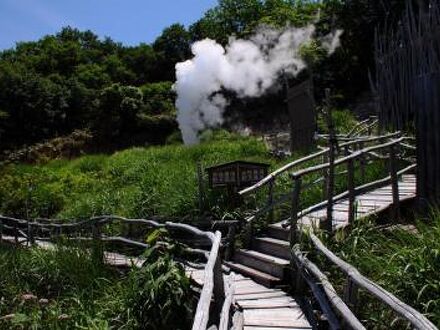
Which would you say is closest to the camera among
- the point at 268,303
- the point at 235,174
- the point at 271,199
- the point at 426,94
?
the point at 268,303

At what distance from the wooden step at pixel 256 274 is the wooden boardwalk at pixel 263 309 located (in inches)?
3.1

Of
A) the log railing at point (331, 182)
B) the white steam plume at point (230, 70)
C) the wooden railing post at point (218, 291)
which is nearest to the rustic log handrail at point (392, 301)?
the wooden railing post at point (218, 291)

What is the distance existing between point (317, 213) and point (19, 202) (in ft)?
42.9

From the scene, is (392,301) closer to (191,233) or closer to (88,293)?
(88,293)

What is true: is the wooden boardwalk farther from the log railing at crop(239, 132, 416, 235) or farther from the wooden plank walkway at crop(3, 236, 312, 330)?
the log railing at crop(239, 132, 416, 235)

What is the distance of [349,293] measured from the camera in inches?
236

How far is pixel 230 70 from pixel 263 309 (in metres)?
23.2

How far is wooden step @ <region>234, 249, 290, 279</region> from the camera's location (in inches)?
341

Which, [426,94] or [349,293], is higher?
[426,94]

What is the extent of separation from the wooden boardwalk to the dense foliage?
86.9 ft

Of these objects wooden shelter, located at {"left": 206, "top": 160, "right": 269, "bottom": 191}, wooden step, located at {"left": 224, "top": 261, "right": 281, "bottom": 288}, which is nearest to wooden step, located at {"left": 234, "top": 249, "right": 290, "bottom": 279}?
wooden step, located at {"left": 224, "top": 261, "right": 281, "bottom": 288}

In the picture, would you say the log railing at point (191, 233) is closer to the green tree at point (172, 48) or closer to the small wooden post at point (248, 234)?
the small wooden post at point (248, 234)

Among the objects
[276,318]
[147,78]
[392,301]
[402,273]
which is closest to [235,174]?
[276,318]

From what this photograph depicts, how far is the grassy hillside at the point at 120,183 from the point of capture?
47.6 feet
